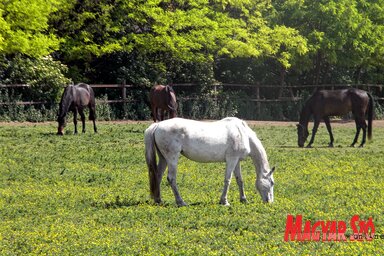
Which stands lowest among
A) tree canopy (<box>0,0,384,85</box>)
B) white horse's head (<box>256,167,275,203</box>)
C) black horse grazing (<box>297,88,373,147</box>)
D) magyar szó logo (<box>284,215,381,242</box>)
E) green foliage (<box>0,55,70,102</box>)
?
magyar szó logo (<box>284,215,381,242</box>)

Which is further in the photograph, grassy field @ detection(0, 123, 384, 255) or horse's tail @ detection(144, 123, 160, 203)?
horse's tail @ detection(144, 123, 160, 203)

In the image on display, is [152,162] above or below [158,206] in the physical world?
above

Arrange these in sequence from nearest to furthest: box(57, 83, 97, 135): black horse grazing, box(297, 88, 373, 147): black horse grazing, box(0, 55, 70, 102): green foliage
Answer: box(297, 88, 373, 147): black horse grazing < box(57, 83, 97, 135): black horse grazing < box(0, 55, 70, 102): green foliage

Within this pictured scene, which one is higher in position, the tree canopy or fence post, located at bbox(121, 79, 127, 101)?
the tree canopy

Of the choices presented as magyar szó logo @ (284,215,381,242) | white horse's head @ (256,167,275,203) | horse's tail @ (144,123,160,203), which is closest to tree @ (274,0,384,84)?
white horse's head @ (256,167,275,203)

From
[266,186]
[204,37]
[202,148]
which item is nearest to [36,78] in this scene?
[204,37]

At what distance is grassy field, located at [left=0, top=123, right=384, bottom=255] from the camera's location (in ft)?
34.3

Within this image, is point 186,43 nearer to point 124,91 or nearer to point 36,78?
point 124,91

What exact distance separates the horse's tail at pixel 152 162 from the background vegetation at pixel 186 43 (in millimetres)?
20640

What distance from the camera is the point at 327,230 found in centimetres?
1120

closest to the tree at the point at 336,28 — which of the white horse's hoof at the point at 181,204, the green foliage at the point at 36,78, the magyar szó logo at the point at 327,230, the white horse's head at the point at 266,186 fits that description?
the green foliage at the point at 36,78

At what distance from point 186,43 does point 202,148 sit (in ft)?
85.6

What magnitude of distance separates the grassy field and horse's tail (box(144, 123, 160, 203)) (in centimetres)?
28

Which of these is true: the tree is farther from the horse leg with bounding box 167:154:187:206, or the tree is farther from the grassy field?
the horse leg with bounding box 167:154:187:206
